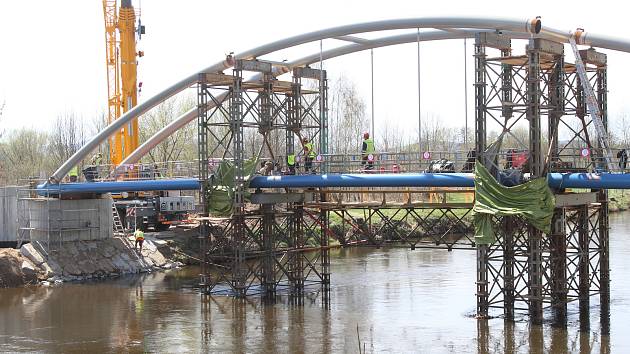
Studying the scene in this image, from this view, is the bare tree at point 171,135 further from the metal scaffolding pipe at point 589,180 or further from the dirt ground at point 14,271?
the metal scaffolding pipe at point 589,180

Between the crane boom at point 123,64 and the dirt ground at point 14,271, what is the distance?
45.1 feet

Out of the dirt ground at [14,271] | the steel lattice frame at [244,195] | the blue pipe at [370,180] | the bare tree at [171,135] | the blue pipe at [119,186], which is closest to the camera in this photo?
the blue pipe at [370,180]

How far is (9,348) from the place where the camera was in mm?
27578

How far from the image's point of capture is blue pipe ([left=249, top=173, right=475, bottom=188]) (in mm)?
29500

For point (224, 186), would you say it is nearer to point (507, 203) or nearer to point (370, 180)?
point (370, 180)

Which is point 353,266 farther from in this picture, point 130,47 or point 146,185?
point 130,47

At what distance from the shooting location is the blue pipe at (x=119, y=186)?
1475 inches

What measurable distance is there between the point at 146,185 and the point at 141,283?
5073 mm

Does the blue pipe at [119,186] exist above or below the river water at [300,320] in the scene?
above

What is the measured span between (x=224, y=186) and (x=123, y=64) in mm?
22171

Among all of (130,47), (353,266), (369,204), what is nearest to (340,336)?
(369,204)

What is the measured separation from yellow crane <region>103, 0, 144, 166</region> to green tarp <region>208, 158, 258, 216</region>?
20475 millimetres

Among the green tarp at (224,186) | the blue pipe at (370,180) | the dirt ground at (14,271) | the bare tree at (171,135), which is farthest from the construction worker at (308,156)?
the bare tree at (171,135)

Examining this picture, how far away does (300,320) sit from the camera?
103ft
